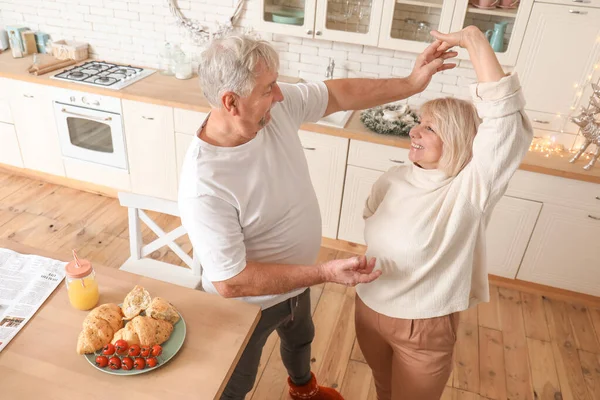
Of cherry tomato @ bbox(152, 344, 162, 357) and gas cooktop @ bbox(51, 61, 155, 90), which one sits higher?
gas cooktop @ bbox(51, 61, 155, 90)

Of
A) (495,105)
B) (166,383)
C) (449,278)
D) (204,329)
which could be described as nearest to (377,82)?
(495,105)

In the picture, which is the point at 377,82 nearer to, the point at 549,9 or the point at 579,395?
the point at 549,9

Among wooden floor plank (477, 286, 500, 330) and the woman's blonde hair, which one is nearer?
the woman's blonde hair

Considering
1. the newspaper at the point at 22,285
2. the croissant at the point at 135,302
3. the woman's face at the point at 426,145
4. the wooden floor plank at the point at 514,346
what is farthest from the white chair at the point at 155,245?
the wooden floor plank at the point at 514,346

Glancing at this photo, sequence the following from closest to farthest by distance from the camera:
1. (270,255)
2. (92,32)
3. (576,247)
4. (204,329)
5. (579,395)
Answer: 1. (204,329)
2. (270,255)
3. (579,395)
4. (576,247)
5. (92,32)

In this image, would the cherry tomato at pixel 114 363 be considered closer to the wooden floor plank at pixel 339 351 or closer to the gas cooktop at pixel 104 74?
the wooden floor plank at pixel 339 351

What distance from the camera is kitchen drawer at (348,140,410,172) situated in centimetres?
289

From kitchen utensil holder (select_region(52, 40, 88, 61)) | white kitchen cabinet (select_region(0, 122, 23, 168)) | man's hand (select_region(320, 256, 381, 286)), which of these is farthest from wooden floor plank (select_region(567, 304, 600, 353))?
white kitchen cabinet (select_region(0, 122, 23, 168))

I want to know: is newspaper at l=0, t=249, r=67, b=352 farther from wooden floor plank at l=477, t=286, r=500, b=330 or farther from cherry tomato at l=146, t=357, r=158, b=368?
wooden floor plank at l=477, t=286, r=500, b=330

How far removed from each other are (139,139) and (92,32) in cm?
113

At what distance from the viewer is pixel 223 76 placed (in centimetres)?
138

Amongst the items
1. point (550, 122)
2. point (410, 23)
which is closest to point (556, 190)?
point (550, 122)

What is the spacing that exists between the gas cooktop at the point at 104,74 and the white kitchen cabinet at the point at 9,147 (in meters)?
0.69

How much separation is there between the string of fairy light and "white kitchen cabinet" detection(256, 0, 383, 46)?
3.85 feet
